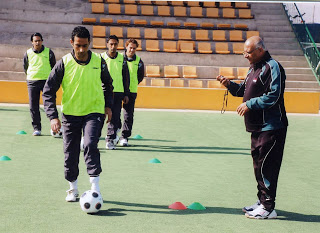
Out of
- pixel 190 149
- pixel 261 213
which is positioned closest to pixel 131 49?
pixel 190 149

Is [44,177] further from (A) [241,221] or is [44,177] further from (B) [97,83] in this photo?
(A) [241,221]

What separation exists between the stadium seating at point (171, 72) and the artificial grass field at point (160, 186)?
10.7 metres

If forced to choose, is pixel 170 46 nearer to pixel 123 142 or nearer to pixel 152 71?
pixel 152 71

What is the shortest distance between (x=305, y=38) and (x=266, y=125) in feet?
72.1

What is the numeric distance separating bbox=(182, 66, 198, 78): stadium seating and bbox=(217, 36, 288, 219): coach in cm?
1822

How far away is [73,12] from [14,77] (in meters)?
6.35

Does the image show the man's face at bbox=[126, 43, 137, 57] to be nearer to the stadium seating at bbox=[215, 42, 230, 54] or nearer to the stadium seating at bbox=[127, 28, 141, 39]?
the stadium seating at bbox=[215, 42, 230, 54]

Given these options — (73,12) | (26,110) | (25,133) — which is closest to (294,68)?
(73,12)

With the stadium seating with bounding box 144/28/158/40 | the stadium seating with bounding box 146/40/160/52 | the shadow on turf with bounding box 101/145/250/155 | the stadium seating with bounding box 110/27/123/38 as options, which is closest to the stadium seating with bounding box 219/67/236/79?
the stadium seating with bounding box 146/40/160/52

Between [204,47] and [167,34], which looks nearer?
[204,47]

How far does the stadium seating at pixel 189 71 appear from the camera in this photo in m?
24.2

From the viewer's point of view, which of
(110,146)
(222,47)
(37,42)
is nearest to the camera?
(110,146)

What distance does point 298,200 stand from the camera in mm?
6859

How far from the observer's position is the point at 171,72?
953 inches
